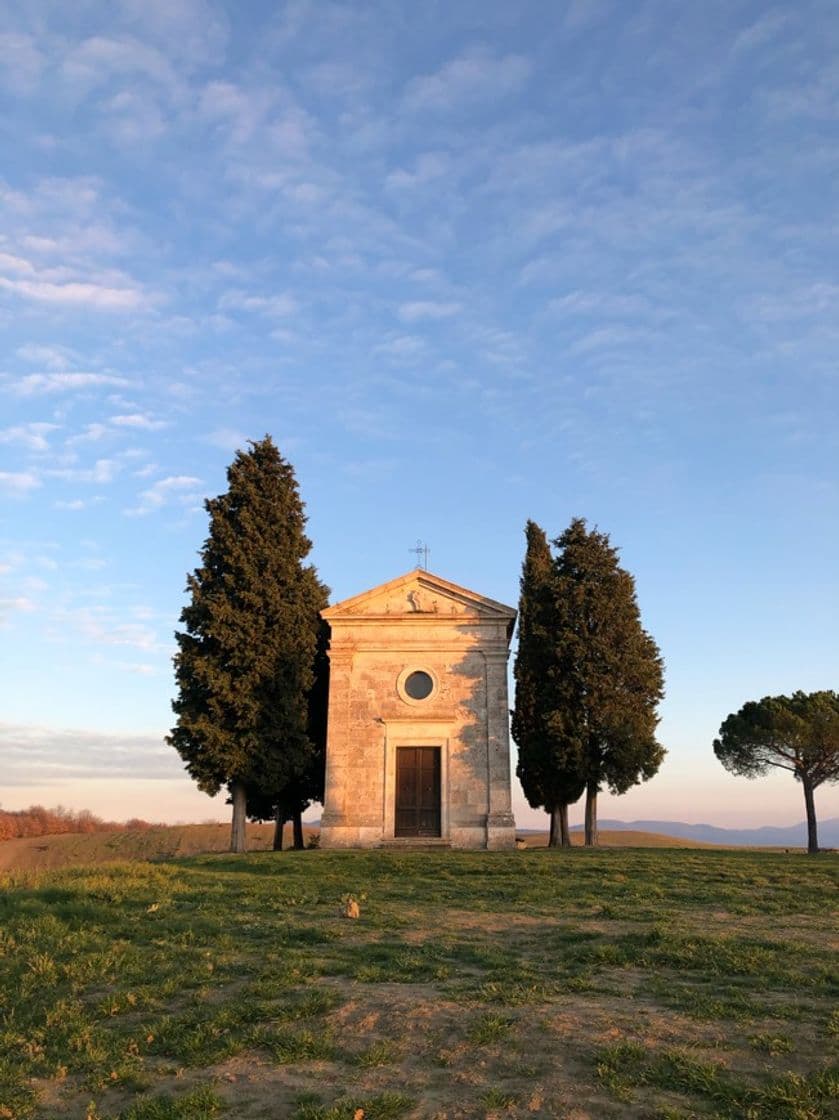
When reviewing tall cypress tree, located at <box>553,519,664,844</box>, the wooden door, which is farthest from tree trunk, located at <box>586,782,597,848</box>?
the wooden door

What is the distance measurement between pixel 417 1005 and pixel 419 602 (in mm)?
19697

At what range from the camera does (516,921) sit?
11.7 meters

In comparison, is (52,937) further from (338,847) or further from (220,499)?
(220,499)

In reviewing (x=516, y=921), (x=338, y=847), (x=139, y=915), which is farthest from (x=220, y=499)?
(x=516, y=921)

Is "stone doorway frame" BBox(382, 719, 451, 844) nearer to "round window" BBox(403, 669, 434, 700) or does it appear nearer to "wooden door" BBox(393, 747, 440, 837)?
"wooden door" BBox(393, 747, 440, 837)

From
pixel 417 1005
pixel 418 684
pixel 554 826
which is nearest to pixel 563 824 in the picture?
pixel 554 826

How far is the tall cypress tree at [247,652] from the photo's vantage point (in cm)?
2566

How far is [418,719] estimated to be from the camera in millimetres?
26141

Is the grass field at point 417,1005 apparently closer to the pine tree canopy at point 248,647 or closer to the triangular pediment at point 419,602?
the pine tree canopy at point 248,647

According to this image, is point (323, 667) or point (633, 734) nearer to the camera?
point (633, 734)

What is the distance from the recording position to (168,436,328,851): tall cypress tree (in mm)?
25656

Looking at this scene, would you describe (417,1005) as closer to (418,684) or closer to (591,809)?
(418,684)

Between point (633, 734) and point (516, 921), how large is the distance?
670 inches

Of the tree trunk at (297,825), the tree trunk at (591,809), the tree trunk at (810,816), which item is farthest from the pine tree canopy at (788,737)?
the tree trunk at (297,825)
